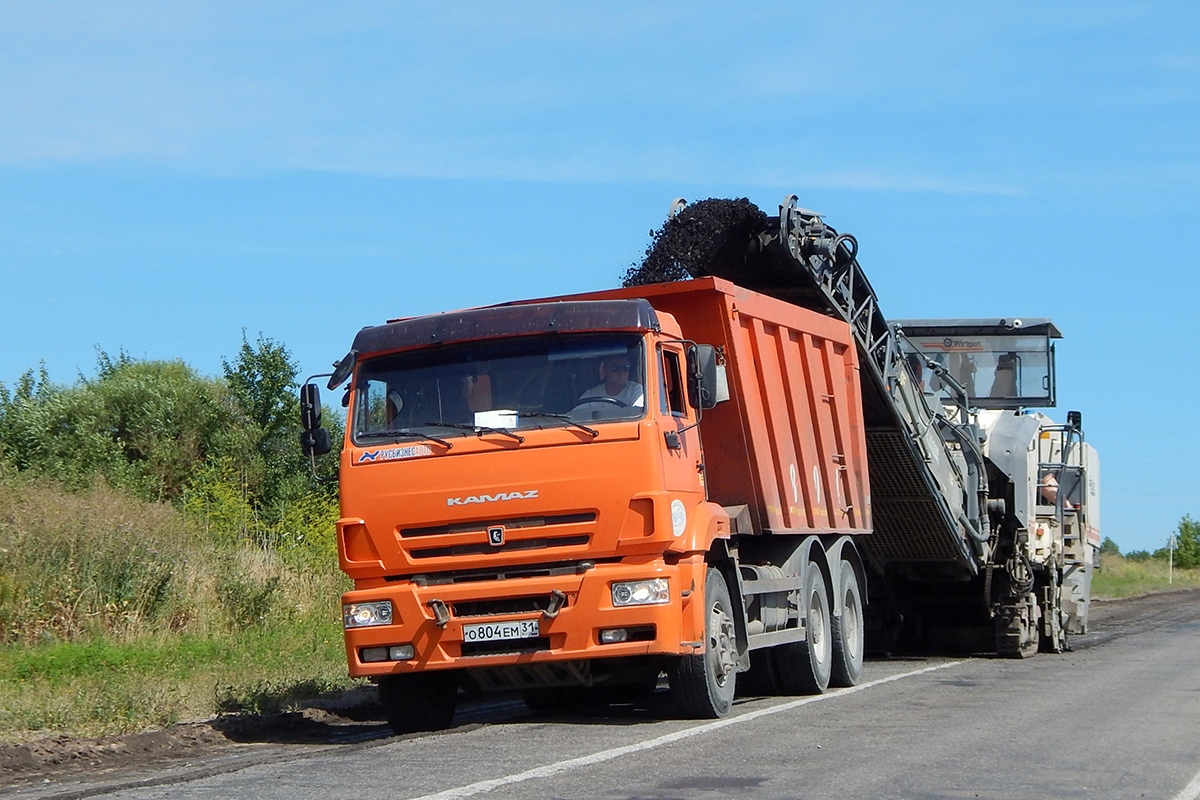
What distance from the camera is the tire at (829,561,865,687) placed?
13.3 metres

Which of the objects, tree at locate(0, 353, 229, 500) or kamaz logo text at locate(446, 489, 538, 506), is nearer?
kamaz logo text at locate(446, 489, 538, 506)

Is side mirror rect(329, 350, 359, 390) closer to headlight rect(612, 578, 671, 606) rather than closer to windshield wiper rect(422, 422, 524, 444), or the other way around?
windshield wiper rect(422, 422, 524, 444)

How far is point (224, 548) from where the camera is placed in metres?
19.2

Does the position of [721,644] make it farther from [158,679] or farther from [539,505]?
[158,679]

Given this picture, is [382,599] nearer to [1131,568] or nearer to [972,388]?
[972,388]

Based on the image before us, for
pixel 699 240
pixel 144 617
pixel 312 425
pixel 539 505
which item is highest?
pixel 699 240

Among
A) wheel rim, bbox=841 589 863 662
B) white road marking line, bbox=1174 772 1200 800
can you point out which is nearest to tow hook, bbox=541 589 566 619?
white road marking line, bbox=1174 772 1200 800

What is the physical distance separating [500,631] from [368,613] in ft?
3.12

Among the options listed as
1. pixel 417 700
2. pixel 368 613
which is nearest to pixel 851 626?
pixel 417 700

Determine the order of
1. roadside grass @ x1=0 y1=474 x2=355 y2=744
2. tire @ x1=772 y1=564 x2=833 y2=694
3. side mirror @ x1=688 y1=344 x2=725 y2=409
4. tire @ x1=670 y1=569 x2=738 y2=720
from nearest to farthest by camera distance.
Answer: tire @ x1=670 y1=569 x2=738 y2=720, side mirror @ x1=688 y1=344 x2=725 y2=409, roadside grass @ x1=0 y1=474 x2=355 y2=744, tire @ x1=772 y1=564 x2=833 y2=694

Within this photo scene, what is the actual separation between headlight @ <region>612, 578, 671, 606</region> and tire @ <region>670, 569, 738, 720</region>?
738 millimetres

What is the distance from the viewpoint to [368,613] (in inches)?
391

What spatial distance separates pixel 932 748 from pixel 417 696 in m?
3.91

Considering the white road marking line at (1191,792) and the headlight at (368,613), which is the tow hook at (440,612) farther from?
the white road marking line at (1191,792)
